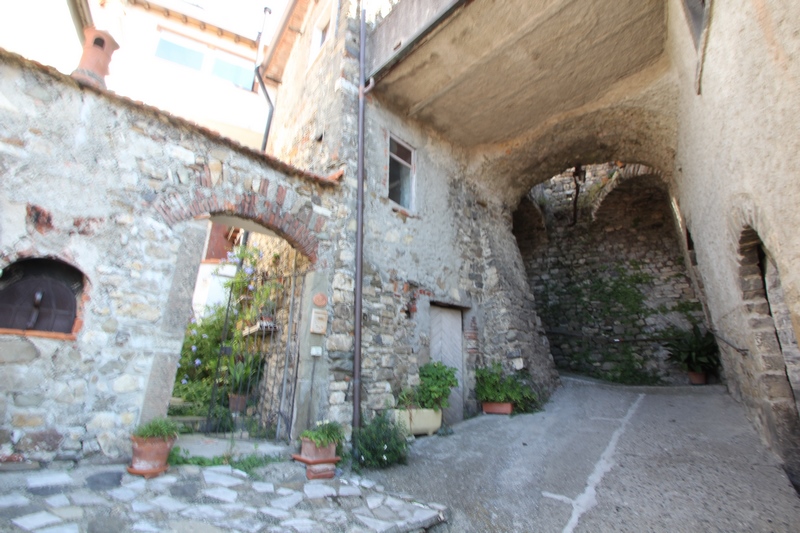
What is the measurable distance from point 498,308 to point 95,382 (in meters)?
5.21

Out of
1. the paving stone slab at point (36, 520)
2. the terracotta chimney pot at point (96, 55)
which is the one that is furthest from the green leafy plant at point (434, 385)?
the terracotta chimney pot at point (96, 55)

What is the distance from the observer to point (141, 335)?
11.2ft

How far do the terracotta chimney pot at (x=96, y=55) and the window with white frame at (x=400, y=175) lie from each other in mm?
3343

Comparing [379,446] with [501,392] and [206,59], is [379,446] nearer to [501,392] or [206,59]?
[501,392]

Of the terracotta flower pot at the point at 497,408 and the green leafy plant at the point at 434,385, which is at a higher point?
the green leafy plant at the point at 434,385

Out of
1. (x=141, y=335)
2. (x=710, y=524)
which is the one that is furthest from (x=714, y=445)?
(x=141, y=335)

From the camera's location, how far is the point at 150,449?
3.04m

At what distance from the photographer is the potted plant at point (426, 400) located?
4.80 m

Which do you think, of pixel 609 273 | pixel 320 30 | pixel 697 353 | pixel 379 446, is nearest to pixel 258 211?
pixel 379 446

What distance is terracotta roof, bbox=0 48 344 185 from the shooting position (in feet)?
10.4

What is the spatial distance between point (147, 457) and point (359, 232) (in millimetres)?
2943

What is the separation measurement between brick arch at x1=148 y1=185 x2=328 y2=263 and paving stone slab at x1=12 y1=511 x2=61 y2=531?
2.23 meters

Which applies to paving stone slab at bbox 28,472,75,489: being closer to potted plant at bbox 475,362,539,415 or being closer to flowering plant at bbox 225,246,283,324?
flowering plant at bbox 225,246,283,324

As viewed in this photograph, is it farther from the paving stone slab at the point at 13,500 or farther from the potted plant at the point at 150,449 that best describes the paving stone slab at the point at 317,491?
the paving stone slab at the point at 13,500
